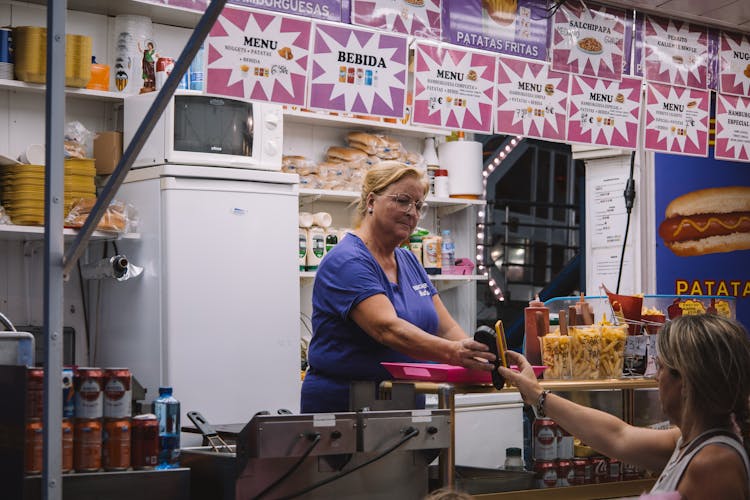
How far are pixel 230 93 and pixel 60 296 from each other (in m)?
1.56

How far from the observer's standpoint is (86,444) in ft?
7.82

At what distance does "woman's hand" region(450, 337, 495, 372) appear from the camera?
2.72 metres

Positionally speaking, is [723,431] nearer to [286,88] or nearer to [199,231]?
[286,88]

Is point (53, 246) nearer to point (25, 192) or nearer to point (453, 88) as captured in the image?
point (453, 88)

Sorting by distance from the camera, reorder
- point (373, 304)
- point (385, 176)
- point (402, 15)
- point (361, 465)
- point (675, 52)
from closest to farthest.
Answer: point (361, 465) < point (373, 304) < point (385, 176) < point (402, 15) < point (675, 52)

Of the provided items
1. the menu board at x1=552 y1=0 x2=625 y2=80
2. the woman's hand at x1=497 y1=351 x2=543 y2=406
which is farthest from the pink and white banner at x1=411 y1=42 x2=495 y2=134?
the woman's hand at x1=497 y1=351 x2=543 y2=406

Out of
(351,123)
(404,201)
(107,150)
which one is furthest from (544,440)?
(351,123)

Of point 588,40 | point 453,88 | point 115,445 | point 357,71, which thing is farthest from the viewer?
point 588,40

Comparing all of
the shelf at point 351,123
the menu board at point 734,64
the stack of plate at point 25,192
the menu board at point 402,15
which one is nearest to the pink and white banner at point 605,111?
the menu board at point 734,64

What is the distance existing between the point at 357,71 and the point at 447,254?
263cm

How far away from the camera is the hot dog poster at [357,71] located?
3.81 m

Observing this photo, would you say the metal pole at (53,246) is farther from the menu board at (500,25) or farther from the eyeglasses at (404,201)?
the menu board at (500,25)

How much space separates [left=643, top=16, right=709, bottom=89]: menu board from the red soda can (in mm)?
2036

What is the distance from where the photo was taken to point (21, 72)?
488 cm
